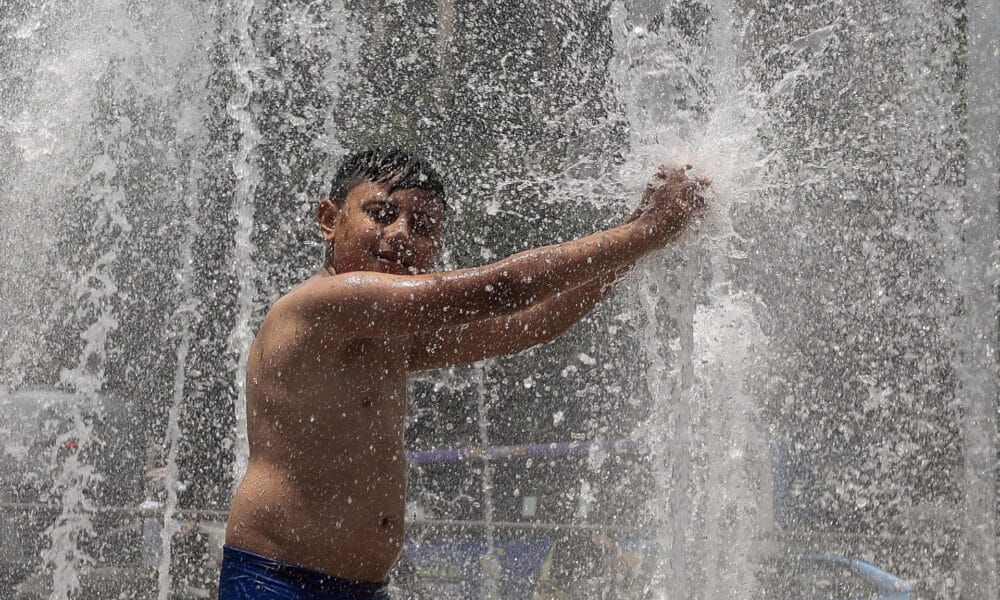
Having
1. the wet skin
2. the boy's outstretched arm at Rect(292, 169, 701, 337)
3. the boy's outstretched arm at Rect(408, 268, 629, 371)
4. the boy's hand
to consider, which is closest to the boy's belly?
the wet skin

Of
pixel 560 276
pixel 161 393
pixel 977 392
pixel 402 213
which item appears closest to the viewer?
pixel 560 276

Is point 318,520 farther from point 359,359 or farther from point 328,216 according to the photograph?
point 328,216

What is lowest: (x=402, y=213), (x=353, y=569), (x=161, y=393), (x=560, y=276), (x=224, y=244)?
(x=353, y=569)

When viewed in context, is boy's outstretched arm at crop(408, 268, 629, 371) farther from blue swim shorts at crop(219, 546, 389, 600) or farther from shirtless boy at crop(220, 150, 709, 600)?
blue swim shorts at crop(219, 546, 389, 600)

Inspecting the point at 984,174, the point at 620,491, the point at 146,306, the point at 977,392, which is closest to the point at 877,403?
the point at 977,392

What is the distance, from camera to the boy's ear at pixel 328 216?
2.22 m

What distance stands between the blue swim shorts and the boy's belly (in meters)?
0.01

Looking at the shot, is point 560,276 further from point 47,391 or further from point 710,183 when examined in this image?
point 47,391

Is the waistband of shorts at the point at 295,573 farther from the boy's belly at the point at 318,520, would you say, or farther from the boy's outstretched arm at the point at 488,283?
the boy's outstretched arm at the point at 488,283

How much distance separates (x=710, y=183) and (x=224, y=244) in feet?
18.6

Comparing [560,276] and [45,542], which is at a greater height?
[560,276]

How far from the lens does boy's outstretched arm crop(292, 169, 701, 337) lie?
1.83 m

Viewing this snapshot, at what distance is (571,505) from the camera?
6.57m

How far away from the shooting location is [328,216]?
7.34 feet
